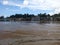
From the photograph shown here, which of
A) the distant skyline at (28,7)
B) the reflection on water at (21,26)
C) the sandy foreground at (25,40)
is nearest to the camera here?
the sandy foreground at (25,40)

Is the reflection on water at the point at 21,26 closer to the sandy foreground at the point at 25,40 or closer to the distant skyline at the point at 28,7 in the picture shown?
the sandy foreground at the point at 25,40

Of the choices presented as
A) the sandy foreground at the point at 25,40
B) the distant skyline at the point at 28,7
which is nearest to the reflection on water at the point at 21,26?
the sandy foreground at the point at 25,40

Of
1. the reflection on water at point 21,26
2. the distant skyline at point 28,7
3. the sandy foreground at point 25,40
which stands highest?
the distant skyline at point 28,7

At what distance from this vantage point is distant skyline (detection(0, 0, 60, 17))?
387 cm

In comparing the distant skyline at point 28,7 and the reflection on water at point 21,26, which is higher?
the distant skyline at point 28,7

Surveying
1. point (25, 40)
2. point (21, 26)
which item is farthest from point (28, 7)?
point (21, 26)

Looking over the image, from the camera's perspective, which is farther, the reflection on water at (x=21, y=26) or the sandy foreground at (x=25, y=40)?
the reflection on water at (x=21, y=26)

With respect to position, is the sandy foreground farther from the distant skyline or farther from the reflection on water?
the distant skyline

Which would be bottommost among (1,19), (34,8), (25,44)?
(25,44)

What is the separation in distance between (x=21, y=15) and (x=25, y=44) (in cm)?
98

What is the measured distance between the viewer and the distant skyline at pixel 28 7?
152 inches

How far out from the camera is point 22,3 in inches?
168

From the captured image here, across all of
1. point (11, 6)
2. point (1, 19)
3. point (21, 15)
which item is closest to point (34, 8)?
point (21, 15)

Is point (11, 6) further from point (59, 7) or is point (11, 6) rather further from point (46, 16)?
point (59, 7)
